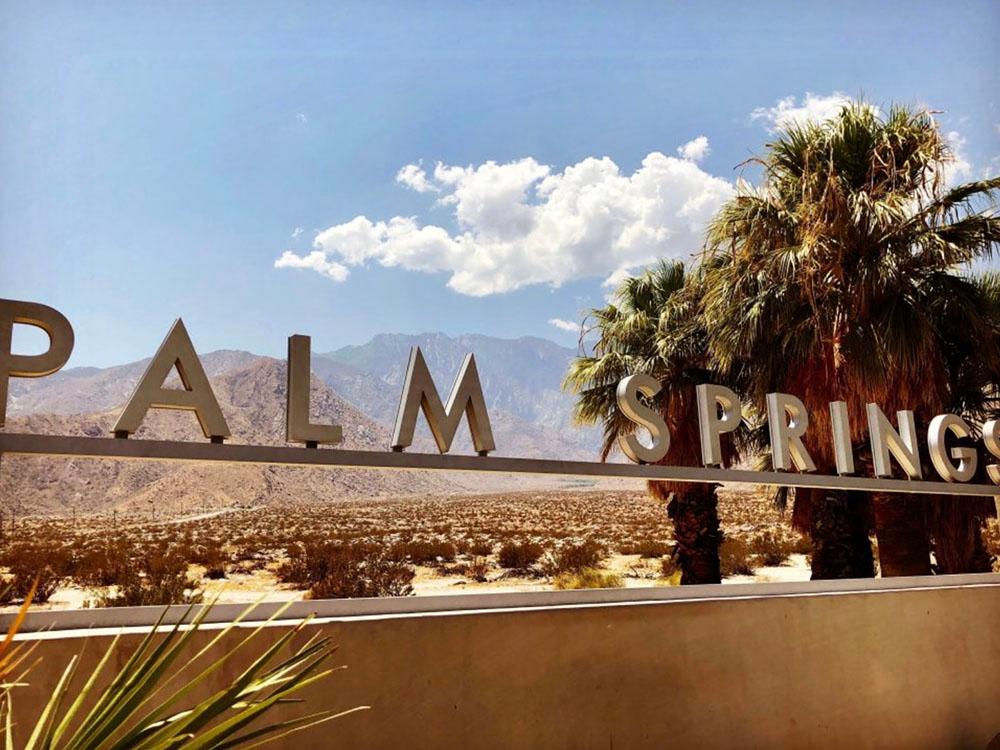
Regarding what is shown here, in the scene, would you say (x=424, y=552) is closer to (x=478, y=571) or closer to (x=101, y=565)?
(x=478, y=571)

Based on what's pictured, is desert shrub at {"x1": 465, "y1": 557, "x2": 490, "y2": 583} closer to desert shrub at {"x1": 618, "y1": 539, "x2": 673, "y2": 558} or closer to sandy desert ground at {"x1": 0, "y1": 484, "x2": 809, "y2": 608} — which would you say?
sandy desert ground at {"x1": 0, "y1": 484, "x2": 809, "y2": 608}

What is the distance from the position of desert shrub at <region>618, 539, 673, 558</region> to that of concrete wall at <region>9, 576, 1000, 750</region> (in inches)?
1647

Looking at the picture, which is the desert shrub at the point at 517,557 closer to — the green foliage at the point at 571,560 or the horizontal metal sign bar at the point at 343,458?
the green foliage at the point at 571,560

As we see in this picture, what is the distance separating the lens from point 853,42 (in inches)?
5089

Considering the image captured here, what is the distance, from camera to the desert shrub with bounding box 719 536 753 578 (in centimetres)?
3953

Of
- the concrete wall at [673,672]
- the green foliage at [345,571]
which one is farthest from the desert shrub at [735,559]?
the concrete wall at [673,672]

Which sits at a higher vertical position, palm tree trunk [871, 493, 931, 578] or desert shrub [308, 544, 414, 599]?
palm tree trunk [871, 493, 931, 578]

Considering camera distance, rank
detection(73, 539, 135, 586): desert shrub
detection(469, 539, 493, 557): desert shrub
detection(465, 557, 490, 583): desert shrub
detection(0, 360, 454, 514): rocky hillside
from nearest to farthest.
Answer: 1. detection(465, 557, 490, 583): desert shrub
2. detection(73, 539, 135, 586): desert shrub
3. detection(469, 539, 493, 557): desert shrub
4. detection(0, 360, 454, 514): rocky hillside

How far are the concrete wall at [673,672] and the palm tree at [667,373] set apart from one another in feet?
32.4

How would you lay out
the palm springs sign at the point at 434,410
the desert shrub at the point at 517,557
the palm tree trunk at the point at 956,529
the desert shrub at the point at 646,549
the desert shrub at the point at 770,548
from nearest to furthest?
1. the palm springs sign at the point at 434,410
2. the palm tree trunk at the point at 956,529
3. the desert shrub at the point at 517,557
4. the desert shrub at the point at 770,548
5. the desert shrub at the point at 646,549

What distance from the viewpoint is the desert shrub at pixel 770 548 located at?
43.2 m

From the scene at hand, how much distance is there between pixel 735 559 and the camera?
4175 cm

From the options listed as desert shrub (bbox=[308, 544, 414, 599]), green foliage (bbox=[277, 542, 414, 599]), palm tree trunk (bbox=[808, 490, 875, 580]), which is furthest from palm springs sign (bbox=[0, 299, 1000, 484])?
green foliage (bbox=[277, 542, 414, 599])

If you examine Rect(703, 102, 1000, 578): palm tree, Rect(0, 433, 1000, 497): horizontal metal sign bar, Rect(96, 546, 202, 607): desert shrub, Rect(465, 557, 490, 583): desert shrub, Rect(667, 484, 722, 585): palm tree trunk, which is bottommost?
Rect(465, 557, 490, 583): desert shrub
